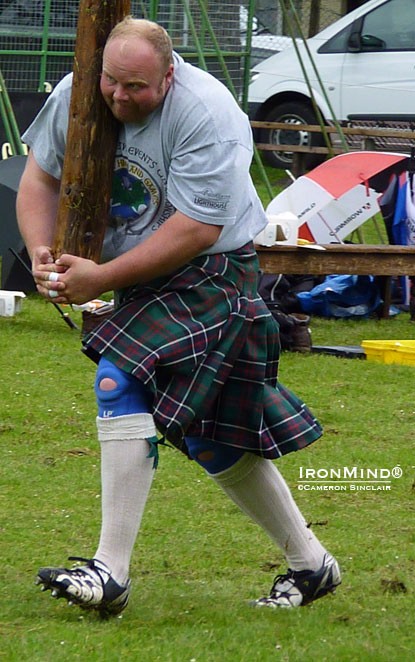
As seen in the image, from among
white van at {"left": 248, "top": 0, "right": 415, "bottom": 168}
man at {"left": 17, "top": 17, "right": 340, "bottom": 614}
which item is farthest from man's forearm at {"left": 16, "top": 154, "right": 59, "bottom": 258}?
white van at {"left": 248, "top": 0, "right": 415, "bottom": 168}

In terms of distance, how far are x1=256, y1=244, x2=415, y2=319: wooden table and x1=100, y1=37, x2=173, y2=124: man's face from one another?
4.53 meters

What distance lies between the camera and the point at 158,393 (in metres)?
3.01

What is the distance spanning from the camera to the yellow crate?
691 cm

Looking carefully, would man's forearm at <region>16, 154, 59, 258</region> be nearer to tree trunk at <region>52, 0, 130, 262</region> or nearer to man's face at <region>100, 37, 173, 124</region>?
tree trunk at <region>52, 0, 130, 262</region>

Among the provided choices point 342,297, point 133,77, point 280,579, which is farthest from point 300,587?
point 342,297

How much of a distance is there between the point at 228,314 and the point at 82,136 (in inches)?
22.3

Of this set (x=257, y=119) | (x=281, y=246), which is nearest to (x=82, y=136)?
(x=281, y=246)

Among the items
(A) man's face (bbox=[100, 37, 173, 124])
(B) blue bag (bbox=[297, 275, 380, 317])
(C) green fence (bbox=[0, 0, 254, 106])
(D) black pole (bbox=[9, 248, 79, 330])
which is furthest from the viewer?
(C) green fence (bbox=[0, 0, 254, 106])

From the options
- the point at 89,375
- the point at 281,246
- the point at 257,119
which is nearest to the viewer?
the point at 89,375

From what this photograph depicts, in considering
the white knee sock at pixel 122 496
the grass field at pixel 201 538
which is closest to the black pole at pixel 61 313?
the grass field at pixel 201 538

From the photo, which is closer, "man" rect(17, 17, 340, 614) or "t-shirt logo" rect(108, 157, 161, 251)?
"man" rect(17, 17, 340, 614)

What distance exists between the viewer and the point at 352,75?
48.4 feet

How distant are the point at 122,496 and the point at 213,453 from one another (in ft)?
1.12

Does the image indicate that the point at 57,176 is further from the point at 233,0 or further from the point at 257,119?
the point at 257,119
